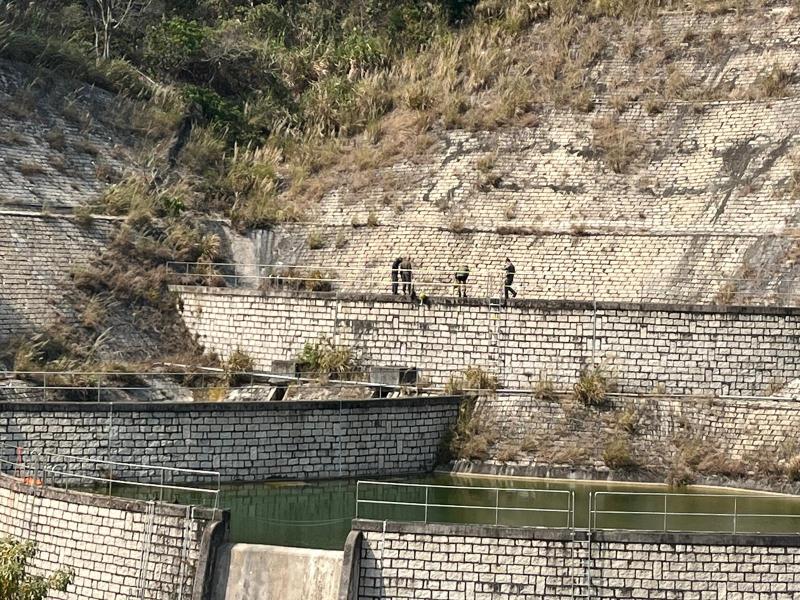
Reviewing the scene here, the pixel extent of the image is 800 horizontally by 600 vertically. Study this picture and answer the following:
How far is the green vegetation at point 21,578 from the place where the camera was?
96.1ft

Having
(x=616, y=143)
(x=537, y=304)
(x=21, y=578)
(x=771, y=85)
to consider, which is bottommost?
(x=21, y=578)

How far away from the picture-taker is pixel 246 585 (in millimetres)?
30453

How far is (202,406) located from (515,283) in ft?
38.9

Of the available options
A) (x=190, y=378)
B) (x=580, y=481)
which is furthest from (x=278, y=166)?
(x=580, y=481)

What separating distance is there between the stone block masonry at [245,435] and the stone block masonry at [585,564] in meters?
9.63

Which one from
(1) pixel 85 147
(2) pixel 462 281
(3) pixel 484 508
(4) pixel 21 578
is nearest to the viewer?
(4) pixel 21 578

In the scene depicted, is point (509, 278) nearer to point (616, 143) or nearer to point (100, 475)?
point (616, 143)

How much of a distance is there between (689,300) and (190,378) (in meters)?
11.7

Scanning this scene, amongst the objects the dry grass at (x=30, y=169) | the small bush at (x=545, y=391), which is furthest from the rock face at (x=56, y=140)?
the small bush at (x=545, y=391)

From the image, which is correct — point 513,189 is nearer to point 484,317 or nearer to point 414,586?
point 484,317

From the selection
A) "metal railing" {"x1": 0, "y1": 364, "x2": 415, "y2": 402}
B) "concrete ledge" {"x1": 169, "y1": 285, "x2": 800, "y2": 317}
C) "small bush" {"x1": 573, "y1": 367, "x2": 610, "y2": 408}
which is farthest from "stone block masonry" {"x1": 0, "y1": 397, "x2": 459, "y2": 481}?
"concrete ledge" {"x1": 169, "y1": 285, "x2": 800, "y2": 317}

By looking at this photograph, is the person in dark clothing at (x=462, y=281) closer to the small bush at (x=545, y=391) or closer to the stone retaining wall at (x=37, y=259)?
the small bush at (x=545, y=391)

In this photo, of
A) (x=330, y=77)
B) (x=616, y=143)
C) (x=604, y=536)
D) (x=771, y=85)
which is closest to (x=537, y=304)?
(x=616, y=143)

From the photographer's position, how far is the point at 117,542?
30969mm
